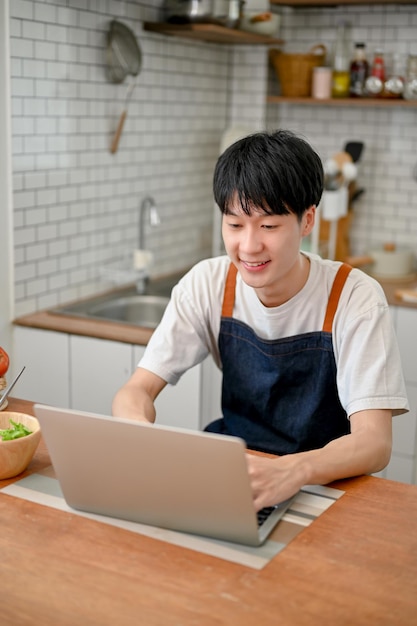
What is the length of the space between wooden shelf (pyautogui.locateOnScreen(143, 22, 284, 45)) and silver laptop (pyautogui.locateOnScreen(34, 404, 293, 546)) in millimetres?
2423

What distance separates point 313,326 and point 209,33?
6.44 feet

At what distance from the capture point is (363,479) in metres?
1.77

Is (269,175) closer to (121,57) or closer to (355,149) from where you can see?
(121,57)

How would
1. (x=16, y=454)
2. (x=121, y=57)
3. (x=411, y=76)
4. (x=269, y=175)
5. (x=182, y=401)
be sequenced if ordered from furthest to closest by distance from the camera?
(x=411, y=76), (x=121, y=57), (x=182, y=401), (x=269, y=175), (x=16, y=454)

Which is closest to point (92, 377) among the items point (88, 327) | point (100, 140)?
point (88, 327)

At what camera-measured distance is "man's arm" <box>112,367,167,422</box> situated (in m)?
1.97

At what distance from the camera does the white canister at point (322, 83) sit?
4.05 metres

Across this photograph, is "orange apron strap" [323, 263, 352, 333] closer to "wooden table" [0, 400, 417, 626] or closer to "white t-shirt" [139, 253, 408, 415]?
"white t-shirt" [139, 253, 408, 415]

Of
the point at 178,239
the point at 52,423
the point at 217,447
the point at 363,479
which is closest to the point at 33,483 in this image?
the point at 52,423

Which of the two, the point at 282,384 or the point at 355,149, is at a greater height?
the point at 355,149

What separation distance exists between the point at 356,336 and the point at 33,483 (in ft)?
2.61

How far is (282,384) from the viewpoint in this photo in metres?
2.14

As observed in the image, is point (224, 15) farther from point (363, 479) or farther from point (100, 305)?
point (363, 479)

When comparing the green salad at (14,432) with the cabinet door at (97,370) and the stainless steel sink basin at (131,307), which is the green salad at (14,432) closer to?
the cabinet door at (97,370)
